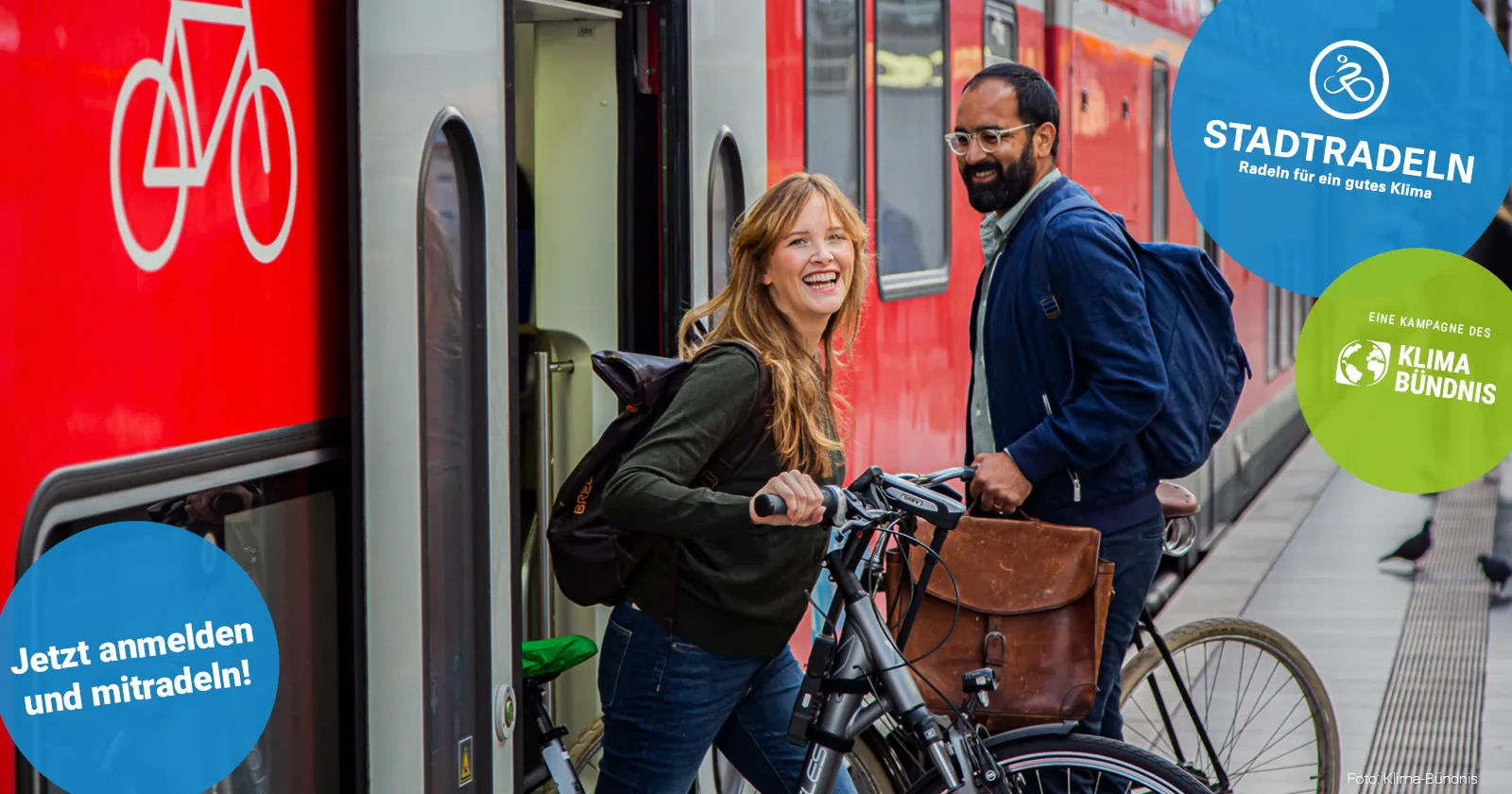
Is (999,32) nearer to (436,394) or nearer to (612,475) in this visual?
(612,475)

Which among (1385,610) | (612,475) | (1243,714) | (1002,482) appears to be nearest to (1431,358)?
(1385,610)

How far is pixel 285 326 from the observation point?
7.02 ft

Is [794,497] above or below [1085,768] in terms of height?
above

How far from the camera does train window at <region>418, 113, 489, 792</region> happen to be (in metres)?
2.46

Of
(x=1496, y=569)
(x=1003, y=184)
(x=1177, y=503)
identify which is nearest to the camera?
(x=1003, y=184)

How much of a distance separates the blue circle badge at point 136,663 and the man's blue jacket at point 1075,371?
174 cm

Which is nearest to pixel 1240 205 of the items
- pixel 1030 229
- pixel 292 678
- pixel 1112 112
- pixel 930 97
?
pixel 1112 112

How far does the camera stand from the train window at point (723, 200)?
11.8 ft

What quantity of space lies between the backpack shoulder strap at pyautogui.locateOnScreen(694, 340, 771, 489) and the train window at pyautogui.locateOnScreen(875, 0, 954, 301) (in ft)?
6.56

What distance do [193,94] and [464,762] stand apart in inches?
41.4

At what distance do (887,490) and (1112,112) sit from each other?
487cm

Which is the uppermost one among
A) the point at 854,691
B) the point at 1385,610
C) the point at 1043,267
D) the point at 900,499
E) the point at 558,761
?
the point at 1043,267

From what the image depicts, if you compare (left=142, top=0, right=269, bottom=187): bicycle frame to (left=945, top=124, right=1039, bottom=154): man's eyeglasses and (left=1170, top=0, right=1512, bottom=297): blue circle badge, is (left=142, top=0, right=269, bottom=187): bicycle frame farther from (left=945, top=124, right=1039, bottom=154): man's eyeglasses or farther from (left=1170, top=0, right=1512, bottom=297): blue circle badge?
(left=1170, top=0, right=1512, bottom=297): blue circle badge

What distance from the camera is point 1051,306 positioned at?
137 inches
